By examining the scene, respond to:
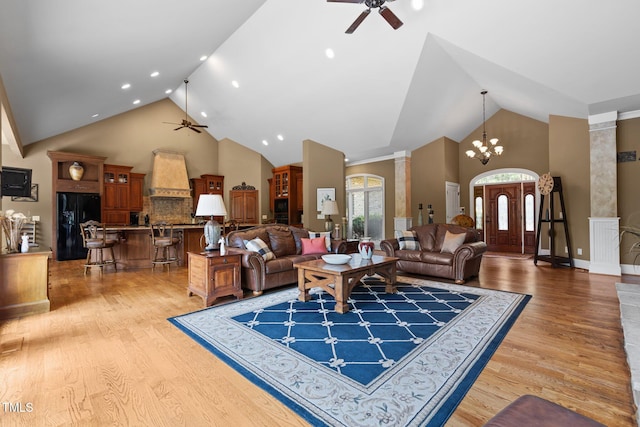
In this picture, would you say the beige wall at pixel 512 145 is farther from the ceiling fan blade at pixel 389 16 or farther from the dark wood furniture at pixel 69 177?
the dark wood furniture at pixel 69 177

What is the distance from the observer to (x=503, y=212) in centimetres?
860

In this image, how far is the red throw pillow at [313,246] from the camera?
5.08m

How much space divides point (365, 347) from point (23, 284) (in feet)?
12.5

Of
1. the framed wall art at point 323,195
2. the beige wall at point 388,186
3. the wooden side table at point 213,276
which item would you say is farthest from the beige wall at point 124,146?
the wooden side table at point 213,276

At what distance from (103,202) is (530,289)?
31.8 feet

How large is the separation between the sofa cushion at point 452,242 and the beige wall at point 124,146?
8.36 metres

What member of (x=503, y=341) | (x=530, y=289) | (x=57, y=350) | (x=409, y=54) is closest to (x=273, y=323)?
(x=57, y=350)

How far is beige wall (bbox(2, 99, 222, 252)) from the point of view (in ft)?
25.0

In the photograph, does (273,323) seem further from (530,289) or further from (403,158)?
(403,158)

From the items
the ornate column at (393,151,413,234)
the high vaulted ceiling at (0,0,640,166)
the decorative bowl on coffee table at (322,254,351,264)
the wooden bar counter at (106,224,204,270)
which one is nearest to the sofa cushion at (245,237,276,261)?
the decorative bowl on coffee table at (322,254,351,264)

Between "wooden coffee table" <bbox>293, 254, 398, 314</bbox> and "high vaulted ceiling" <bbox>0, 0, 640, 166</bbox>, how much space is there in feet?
11.1

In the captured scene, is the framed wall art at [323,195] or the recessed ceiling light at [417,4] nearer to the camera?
the recessed ceiling light at [417,4]

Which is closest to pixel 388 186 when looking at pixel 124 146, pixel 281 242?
pixel 281 242

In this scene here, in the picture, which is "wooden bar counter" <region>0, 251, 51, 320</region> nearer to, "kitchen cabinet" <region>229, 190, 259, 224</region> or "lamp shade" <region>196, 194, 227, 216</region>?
"lamp shade" <region>196, 194, 227, 216</region>
